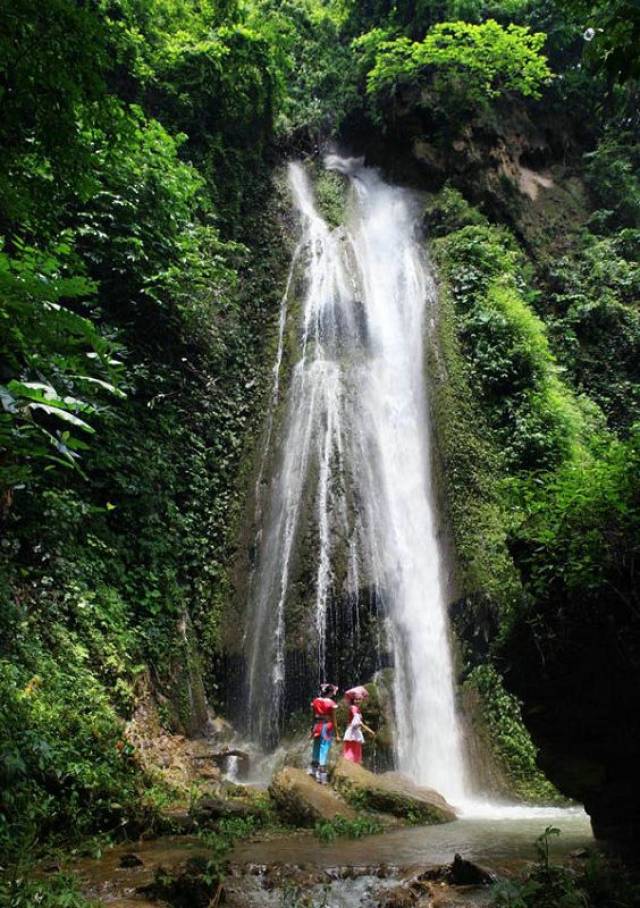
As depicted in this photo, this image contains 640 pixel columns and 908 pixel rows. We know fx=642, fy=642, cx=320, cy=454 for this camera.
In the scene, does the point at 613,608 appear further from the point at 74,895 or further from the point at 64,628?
the point at 64,628

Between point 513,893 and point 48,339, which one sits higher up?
point 48,339

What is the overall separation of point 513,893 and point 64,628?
18.3 ft

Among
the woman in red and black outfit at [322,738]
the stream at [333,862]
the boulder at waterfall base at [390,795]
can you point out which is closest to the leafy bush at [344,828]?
the stream at [333,862]

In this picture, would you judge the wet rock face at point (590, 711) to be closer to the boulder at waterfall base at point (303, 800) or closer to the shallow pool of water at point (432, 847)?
the shallow pool of water at point (432, 847)

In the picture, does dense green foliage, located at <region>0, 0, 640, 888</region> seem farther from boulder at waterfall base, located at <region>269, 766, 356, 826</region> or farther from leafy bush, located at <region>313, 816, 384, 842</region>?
leafy bush, located at <region>313, 816, 384, 842</region>

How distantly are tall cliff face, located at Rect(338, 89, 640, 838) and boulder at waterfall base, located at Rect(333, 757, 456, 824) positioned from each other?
1.70m

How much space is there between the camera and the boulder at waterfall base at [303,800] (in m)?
6.26

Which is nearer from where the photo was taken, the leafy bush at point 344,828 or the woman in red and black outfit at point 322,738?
the leafy bush at point 344,828

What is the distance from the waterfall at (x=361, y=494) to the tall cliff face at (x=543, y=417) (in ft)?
2.07

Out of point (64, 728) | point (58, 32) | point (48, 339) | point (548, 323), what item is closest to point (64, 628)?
point (64, 728)

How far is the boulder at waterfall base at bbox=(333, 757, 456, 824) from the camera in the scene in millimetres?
6777

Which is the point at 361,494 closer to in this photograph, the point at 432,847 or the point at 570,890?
the point at 432,847

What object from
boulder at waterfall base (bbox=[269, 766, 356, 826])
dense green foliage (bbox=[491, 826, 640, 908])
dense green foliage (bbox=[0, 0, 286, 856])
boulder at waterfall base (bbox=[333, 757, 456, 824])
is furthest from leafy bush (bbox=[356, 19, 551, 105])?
dense green foliage (bbox=[491, 826, 640, 908])

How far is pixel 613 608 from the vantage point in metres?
3.99
